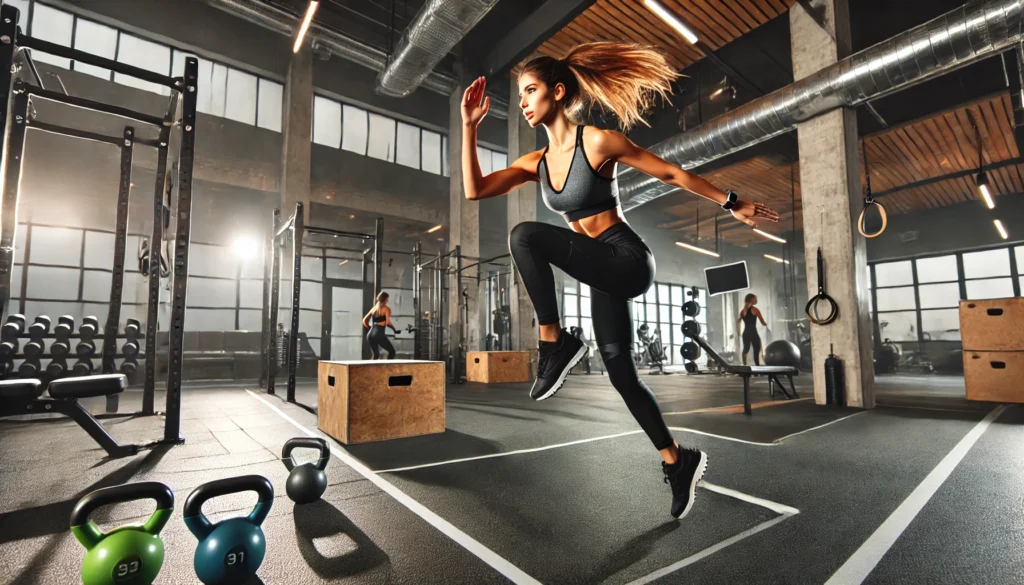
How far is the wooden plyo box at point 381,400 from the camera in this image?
10.4 ft

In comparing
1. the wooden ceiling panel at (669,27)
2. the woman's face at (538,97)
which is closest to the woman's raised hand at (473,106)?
the woman's face at (538,97)

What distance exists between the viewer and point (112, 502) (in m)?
1.04

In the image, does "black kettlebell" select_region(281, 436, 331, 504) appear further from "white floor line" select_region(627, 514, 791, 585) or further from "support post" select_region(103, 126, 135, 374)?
"support post" select_region(103, 126, 135, 374)

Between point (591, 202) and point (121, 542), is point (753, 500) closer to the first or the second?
point (591, 202)

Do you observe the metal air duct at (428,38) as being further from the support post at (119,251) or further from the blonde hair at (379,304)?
the support post at (119,251)

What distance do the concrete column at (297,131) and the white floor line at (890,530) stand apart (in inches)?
373

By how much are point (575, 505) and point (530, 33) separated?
751 cm

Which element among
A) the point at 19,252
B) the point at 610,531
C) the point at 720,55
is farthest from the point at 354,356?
the point at 610,531

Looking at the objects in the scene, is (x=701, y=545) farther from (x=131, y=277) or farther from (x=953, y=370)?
(x=953, y=370)

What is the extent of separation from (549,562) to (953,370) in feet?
49.1

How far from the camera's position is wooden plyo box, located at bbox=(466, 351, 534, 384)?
8.21 metres

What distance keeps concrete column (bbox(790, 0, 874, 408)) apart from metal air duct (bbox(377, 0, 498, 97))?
3.89 meters

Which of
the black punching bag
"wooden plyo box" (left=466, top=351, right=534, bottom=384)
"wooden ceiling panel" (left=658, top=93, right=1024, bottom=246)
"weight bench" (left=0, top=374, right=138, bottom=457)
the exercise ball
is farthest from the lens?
the exercise ball

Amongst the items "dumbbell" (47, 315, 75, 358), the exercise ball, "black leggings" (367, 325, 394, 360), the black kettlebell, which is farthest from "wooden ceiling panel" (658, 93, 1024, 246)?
"dumbbell" (47, 315, 75, 358)
